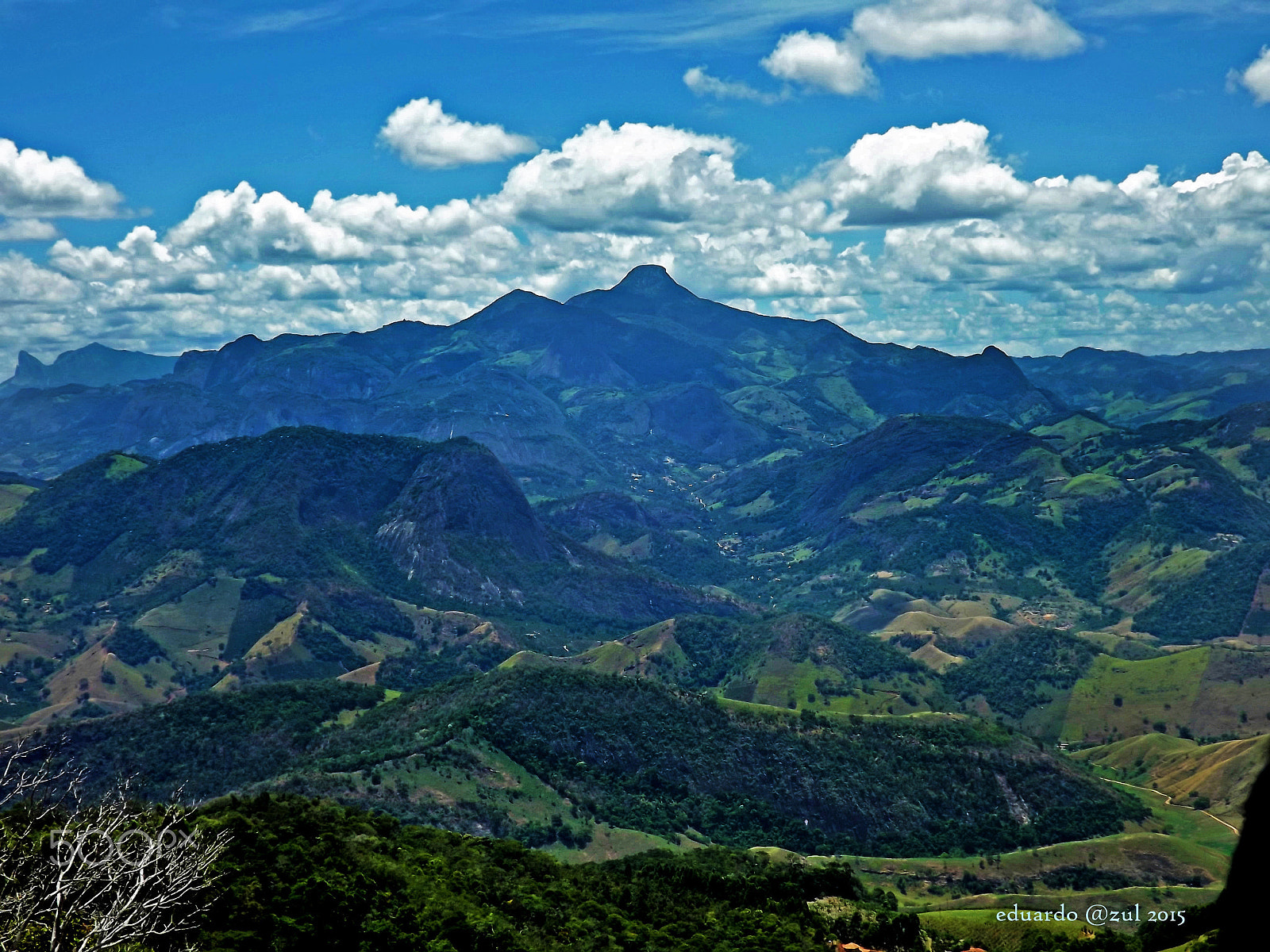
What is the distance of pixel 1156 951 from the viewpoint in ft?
325

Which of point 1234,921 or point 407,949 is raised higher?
point 1234,921

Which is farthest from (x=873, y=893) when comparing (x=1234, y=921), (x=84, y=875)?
(x=1234, y=921)

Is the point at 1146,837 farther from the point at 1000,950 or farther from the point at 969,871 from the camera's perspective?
the point at 1000,950

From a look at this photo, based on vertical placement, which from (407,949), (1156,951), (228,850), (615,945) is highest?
(228,850)

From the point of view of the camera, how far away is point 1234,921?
1265 cm

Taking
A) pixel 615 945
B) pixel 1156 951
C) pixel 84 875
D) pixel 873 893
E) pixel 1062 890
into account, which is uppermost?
pixel 84 875

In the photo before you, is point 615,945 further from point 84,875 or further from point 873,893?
point 873,893

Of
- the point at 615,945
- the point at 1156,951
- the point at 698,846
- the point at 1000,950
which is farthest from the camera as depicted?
the point at 698,846

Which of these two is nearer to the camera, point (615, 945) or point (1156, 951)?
point (615, 945)

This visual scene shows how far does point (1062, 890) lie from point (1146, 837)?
991 inches

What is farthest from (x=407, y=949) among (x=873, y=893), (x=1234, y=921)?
(x=873, y=893)

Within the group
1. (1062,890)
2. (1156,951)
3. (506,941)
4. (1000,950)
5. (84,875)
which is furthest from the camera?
(1062,890)

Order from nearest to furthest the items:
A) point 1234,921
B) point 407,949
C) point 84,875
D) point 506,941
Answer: point 1234,921, point 84,875, point 407,949, point 506,941

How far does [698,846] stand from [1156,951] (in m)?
98.5
